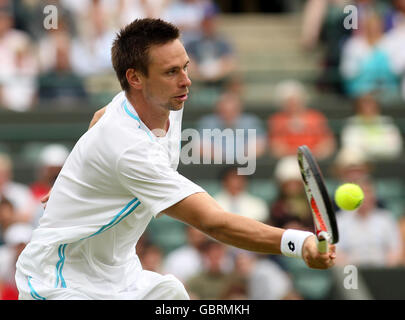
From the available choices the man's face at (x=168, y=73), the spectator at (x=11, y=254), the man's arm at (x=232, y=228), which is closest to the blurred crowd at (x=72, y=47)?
the spectator at (x=11, y=254)

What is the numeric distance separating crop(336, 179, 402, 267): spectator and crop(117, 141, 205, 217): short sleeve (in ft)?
16.5

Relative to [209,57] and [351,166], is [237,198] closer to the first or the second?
[351,166]

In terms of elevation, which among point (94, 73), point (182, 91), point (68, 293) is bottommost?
point (68, 293)

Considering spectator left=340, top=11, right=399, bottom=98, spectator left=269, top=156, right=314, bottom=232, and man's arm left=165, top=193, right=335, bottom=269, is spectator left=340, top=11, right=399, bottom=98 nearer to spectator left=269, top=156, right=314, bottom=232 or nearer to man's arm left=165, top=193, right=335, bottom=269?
spectator left=269, top=156, right=314, bottom=232

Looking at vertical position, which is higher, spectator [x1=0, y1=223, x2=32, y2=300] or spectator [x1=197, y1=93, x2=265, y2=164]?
spectator [x1=197, y1=93, x2=265, y2=164]

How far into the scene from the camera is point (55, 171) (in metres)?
9.67

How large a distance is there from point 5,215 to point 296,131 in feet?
12.7

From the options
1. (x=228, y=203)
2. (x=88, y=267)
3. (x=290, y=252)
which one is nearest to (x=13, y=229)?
(x=228, y=203)

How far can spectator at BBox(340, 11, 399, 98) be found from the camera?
39.3 ft

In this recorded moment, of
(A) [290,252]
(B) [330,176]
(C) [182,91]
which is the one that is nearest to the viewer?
(A) [290,252]

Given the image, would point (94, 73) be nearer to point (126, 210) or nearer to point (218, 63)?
point (218, 63)

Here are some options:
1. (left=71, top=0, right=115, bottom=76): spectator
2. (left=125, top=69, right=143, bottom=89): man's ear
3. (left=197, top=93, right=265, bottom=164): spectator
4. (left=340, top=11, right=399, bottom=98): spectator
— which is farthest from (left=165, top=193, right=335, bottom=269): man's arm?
(left=340, top=11, right=399, bottom=98): spectator

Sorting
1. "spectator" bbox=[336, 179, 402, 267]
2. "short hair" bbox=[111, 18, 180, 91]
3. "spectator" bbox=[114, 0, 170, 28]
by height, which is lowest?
"spectator" bbox=[336, 179, 402, 267]

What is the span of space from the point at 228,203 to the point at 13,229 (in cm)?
249
